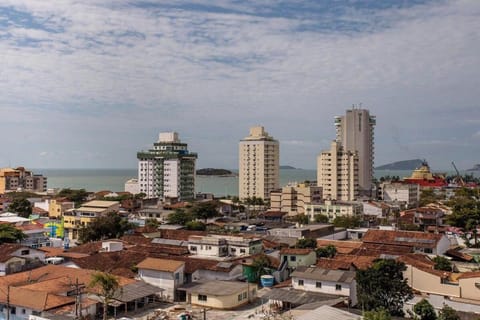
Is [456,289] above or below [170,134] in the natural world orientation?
below

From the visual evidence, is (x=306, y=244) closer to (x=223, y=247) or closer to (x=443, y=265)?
(x=223, y=247)

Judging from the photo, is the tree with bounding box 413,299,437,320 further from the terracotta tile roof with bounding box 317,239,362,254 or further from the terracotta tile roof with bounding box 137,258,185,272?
the terracotta tile roof with bounding box 317,239,362,254

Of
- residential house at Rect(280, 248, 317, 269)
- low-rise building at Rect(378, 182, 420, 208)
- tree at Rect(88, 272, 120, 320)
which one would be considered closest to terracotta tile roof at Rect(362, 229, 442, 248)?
residential house at Rect(280, 248, 317, 269)

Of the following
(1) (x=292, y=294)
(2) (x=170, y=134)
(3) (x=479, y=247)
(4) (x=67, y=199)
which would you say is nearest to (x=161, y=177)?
(2) (x=170, y=134)

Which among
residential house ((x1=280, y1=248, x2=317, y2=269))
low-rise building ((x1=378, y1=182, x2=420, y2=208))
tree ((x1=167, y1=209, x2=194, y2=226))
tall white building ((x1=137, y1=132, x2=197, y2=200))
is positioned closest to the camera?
residential house ((x1=280, y1=248, x2=317, y2=269))

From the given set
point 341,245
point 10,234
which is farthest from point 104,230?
point 341,245

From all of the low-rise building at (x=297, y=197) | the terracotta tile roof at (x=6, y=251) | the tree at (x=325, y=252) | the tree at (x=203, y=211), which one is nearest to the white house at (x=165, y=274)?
Answer: the terracotta tile roof at (x=6, y=251)

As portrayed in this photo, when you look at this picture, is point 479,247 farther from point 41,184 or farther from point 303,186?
point 41,184
